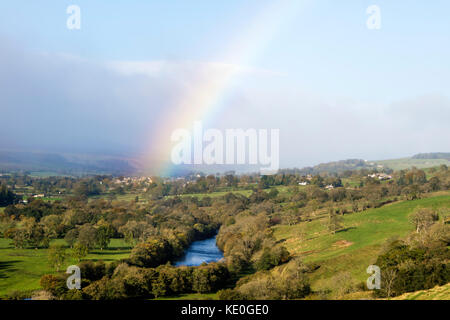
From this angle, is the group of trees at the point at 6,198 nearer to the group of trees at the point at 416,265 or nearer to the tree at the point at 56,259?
the tree at the point at 56,259

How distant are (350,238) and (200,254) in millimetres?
27204

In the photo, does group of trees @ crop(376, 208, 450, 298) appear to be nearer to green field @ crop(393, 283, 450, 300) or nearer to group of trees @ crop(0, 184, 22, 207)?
green field @ crop(393, 283, 450, 300)

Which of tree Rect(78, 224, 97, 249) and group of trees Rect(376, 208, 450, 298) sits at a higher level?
group of trees Rect(376, 208, 450, 298)

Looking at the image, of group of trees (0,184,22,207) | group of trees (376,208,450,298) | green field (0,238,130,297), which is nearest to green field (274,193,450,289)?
group of trees (376,208,450,298)

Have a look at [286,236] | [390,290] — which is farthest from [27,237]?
[390,290]

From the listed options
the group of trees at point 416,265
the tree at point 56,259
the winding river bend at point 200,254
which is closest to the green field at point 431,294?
the group of trees at point 416,265

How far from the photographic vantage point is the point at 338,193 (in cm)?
9375

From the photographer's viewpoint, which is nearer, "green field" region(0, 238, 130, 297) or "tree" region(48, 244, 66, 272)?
"green field" region(0, 238, 130, 297)

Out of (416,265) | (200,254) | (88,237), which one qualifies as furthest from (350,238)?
(88,237)

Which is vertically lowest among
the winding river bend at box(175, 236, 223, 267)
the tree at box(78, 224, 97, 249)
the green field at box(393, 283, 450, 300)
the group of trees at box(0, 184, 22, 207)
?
the winding river bend at box(175, 236, 223, 267)

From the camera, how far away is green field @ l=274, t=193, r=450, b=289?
37750mm

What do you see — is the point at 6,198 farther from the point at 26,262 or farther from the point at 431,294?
the point at 431,294

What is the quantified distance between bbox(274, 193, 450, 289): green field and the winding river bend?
12.3m

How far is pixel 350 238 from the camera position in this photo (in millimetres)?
51781
